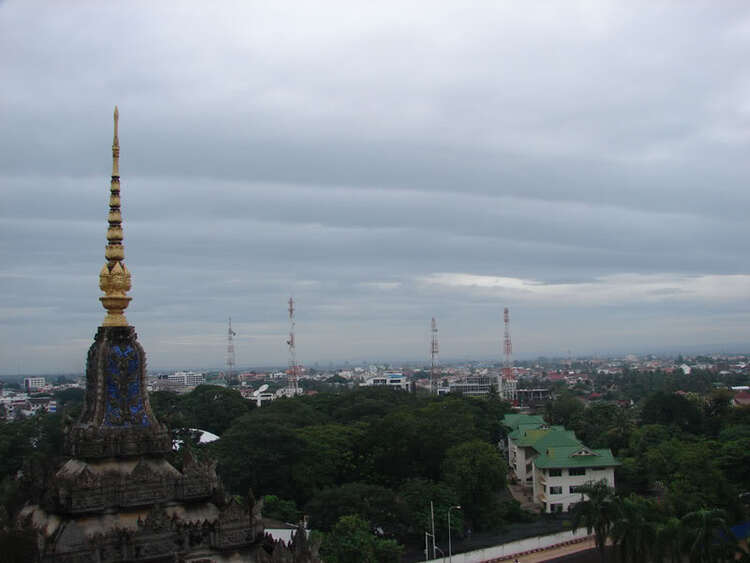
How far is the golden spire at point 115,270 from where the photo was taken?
20.2 meters

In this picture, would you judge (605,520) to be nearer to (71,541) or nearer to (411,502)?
(411,502)

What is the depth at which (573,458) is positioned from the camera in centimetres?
5303

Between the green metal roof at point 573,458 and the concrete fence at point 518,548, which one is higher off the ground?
the green metal roof at point 573,458

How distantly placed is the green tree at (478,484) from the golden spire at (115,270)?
28061 millimetres

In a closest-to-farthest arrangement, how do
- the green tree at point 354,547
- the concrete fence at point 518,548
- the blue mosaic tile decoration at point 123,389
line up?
the blue mosaic tile decoration at point 123,389 → the green tree at point 354,547 → the concrete fence at point 518,548

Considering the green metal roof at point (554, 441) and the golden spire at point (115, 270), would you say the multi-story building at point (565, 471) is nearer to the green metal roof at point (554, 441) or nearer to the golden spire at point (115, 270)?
the green metal roof at point (554, 441)

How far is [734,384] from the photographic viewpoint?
167250 mm

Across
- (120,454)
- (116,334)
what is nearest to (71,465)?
(120,454)

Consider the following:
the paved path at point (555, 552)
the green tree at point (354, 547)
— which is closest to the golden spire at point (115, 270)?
the green tree at point (354, 547)

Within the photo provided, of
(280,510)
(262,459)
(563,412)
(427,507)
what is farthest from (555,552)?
(563,412)

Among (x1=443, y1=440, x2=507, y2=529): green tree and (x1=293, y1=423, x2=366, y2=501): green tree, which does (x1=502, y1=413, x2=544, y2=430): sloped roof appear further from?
(x1=443, y1=440, x2=507, y2=529): green tree

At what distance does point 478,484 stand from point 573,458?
37.9ft

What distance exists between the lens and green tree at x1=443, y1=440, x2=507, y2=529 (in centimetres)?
4388

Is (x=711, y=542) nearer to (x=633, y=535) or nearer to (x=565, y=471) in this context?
(x=633, y=535)
